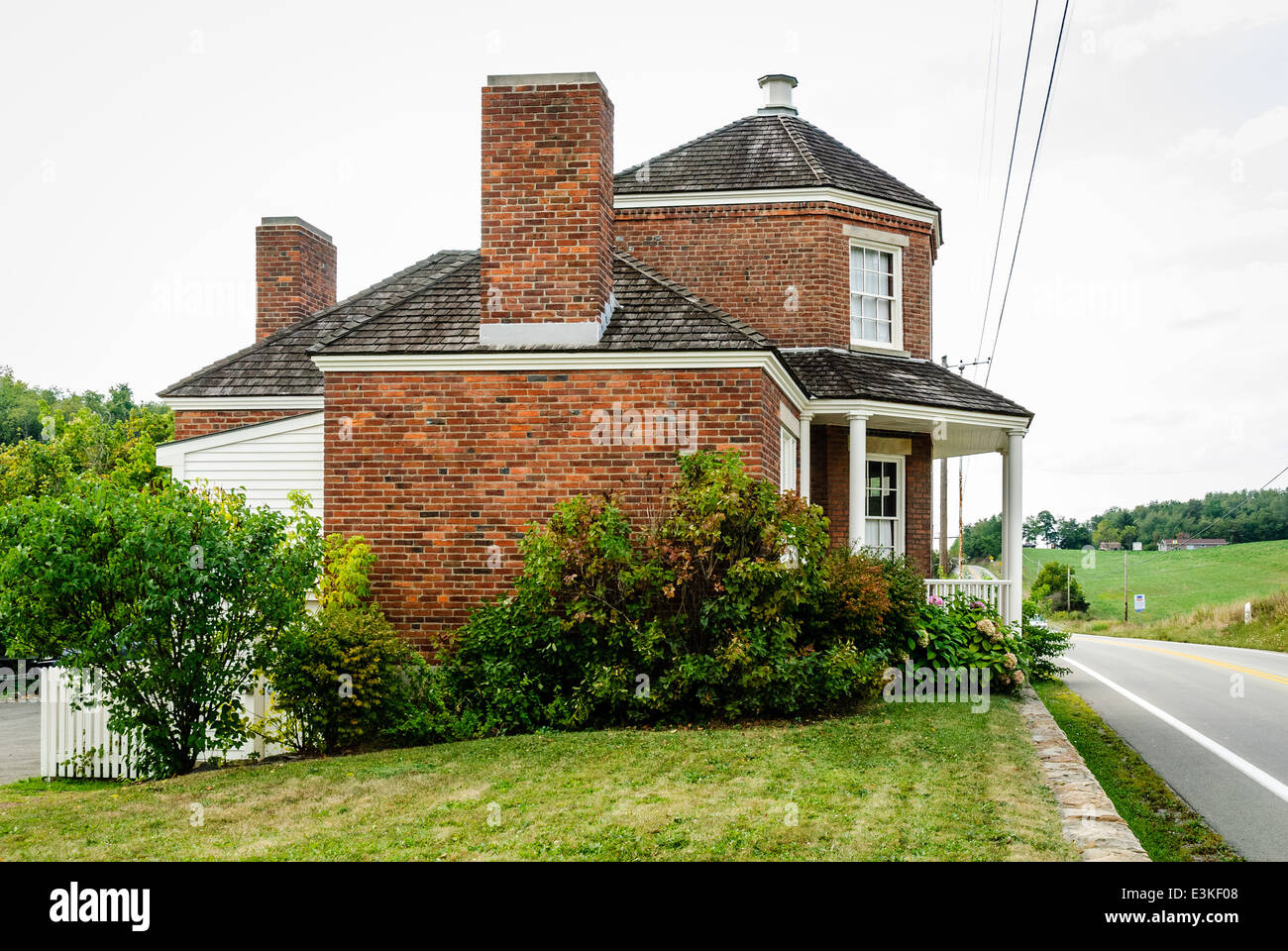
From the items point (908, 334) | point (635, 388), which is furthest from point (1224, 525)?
point (635, 388)

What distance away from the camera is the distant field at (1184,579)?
6575 cm

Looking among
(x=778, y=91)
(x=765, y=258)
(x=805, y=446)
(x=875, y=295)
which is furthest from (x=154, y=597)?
(x=778, y=91)

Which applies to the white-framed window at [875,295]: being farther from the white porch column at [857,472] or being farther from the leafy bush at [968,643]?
the leafy bush at [968,643]

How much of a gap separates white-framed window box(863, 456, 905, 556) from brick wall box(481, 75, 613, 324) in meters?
7.52

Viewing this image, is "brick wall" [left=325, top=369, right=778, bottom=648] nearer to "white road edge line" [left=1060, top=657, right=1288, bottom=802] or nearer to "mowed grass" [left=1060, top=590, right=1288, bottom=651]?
"white road edge line" [left=1060, top=657, right=1288, bottom=802]

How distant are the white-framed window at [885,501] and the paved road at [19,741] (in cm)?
1276

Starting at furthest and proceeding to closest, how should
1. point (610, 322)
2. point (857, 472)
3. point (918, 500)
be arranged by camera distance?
point (918, 500), point (857, 472), point (610, 322)

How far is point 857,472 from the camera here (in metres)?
16.7

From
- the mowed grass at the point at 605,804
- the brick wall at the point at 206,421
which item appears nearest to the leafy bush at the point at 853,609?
the mowed grass at the point at 605,804

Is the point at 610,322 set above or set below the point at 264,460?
above

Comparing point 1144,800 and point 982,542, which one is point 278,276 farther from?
point 982,542

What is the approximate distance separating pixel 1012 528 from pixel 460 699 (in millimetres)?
10358

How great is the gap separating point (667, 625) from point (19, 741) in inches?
459

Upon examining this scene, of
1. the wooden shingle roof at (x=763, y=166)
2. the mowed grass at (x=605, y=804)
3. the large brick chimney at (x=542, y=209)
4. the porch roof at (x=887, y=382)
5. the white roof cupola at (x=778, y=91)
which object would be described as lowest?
the mowed grass at (x=605, y=804)
